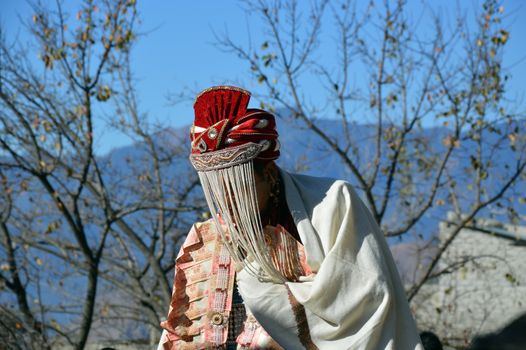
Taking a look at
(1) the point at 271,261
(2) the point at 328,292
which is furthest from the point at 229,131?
(2) the point at 328,292

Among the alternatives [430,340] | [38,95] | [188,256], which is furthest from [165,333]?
[38,95]

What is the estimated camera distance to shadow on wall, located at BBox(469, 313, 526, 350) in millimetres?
6660

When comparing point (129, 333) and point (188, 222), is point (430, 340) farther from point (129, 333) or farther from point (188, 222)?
point (129, 333)

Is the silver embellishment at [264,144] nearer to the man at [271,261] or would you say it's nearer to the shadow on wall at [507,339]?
the man at [271,261]

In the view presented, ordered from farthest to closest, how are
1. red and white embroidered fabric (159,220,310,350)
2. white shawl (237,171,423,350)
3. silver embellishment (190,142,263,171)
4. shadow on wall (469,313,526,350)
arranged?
1. shadow on wall (469,313,526,350)
2. red and white embroidered fabric (159,220,310,350)
3. silver embellishment (190,142,263,171)
4. white shawl (237,171,423,350)

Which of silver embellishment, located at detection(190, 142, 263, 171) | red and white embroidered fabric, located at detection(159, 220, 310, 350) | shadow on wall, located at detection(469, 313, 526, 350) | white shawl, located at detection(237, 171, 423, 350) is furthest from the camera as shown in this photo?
shadow on wall, located at detection(469, 313, 526, 350)

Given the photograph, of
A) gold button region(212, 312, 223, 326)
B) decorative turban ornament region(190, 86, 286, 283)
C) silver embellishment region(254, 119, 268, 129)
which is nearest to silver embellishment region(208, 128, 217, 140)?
decorative turban ornament region(190, 86, 286, 283)

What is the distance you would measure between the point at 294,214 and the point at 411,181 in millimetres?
8034

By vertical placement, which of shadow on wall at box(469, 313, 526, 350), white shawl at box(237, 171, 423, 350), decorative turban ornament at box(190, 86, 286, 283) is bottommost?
white shawl at box(237, 171, 423, 350)

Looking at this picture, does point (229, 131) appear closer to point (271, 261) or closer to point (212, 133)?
point (212, 133)

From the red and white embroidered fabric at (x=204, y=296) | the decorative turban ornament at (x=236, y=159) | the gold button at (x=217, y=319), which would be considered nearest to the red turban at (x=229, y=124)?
the decorative turban ornament at (x=236, y=159)

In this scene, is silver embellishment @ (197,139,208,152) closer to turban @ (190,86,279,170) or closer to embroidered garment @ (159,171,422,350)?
turban @ (190,86,279,170)

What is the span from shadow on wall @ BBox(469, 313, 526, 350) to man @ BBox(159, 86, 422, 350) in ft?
12.5

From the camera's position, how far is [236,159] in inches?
121
